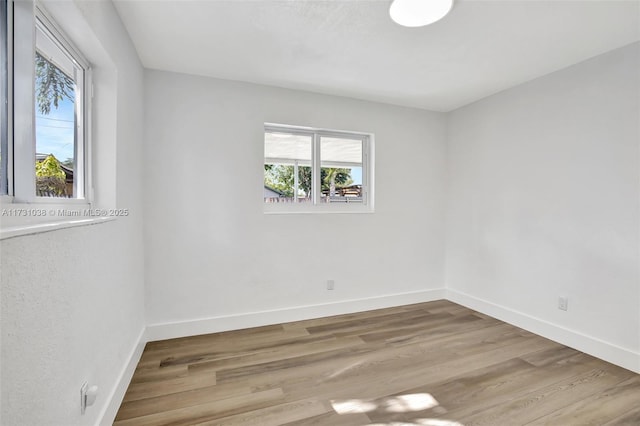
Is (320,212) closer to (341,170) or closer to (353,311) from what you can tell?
(341,170)

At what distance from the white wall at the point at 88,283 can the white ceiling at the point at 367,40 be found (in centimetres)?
39

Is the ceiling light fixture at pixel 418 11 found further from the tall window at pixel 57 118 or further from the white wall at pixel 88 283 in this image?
the tall window at pixel 57 118

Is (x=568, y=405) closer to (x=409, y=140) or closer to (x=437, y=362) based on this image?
(x=437, y=362)

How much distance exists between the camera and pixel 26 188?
105cm

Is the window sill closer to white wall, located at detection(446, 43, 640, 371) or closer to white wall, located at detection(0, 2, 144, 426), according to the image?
white wall, located at detection(0, 2, 144, 426)

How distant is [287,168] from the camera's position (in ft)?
10.7

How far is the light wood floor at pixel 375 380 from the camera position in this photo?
1.72 m

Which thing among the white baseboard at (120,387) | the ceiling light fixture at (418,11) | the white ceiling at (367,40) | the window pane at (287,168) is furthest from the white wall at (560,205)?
the white baseboard at (120,387)

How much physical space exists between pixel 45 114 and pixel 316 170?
239 cm

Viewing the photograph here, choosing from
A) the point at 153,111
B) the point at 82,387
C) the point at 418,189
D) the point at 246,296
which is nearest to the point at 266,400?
the point at 82,387

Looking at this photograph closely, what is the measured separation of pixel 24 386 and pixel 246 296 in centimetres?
213

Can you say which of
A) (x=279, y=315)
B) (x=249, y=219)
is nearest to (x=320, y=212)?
(x=249, y=219)

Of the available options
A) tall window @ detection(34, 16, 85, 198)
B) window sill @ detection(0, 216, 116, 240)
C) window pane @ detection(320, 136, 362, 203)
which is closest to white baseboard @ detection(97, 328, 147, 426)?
window sill @ detection(0, 216, 116, 240)

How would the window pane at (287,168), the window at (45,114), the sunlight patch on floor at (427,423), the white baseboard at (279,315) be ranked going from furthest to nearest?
the window pane at (287,168), the white baseboard at (279,315), the sunlight patch on floor at (427,423), the window at (45,114)
